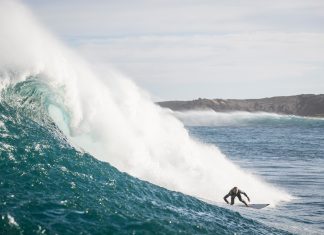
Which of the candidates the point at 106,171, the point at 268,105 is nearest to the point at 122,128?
the point at 106,171

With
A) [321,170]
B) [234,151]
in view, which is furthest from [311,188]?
[234,151]

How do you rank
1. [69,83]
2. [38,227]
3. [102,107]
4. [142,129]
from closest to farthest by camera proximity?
[38,227]
[69,83]
[102,107]
[142,129]

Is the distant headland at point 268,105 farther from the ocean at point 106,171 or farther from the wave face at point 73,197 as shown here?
the wave face at point 73,197

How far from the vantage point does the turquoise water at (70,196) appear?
35.4 ft

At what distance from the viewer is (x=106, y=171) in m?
15.7

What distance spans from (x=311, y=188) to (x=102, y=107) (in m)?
13.0

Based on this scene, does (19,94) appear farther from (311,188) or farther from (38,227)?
(311,188)

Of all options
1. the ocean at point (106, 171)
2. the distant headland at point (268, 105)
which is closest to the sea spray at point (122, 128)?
the ocean at point (106, 171)

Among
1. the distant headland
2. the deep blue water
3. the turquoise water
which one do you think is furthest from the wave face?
the distant headland

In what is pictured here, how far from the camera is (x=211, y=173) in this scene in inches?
1037

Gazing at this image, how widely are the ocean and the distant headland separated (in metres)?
144

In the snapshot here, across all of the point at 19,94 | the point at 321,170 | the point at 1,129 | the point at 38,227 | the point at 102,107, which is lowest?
the point at 38,227

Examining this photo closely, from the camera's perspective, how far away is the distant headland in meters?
173

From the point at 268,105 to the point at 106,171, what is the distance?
563ft
